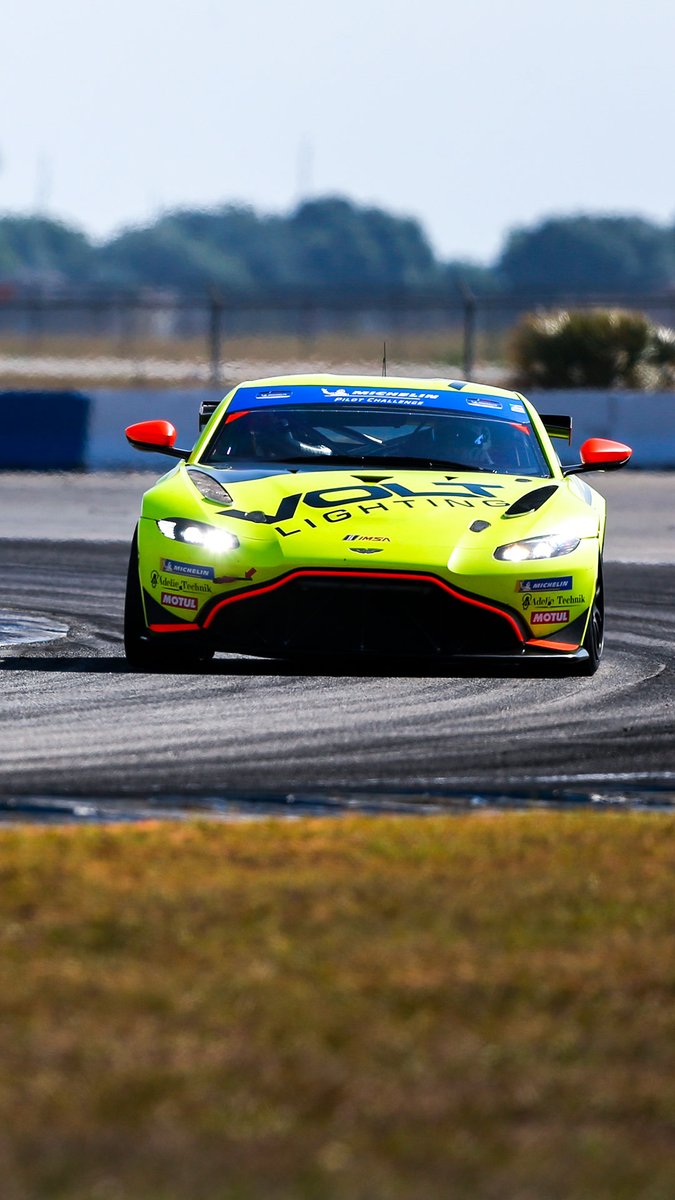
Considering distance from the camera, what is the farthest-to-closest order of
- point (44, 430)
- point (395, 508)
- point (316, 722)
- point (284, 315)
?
point (284, 315) < point (44, 430) < point (395, 508) < point (316, 722)

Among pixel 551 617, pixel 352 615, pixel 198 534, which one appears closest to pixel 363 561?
pixel 352 615

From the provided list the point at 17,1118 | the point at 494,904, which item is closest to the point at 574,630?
the point at 494,904

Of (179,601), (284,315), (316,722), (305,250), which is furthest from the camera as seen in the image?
(305,250)

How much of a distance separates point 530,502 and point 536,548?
16.4 inches

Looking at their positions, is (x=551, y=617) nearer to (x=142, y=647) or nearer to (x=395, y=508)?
(x=395, y=508)

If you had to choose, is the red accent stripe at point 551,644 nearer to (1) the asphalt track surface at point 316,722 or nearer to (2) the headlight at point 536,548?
(1) the asphalt track surface at point 316,722

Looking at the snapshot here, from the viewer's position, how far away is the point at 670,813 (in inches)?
242

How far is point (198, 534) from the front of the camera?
8719mm

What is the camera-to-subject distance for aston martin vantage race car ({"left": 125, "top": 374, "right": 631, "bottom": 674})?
8492 millimetres

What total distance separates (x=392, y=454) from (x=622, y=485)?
39.4ft

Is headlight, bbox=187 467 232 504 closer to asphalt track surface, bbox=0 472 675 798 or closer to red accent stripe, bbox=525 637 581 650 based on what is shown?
asphalt track surface, bbox=0 472 675 798

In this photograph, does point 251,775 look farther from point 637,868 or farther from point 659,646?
point 659,646

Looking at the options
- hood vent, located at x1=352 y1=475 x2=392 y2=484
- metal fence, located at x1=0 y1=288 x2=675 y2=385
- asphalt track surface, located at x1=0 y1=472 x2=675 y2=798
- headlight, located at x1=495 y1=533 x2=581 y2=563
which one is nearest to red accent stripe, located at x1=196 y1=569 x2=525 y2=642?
headlight, located at x1=495 y1=533 x2=581 y2=563

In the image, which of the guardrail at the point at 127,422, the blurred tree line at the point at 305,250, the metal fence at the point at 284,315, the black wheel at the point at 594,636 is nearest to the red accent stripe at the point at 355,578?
the black wheel at the point at 594,636
